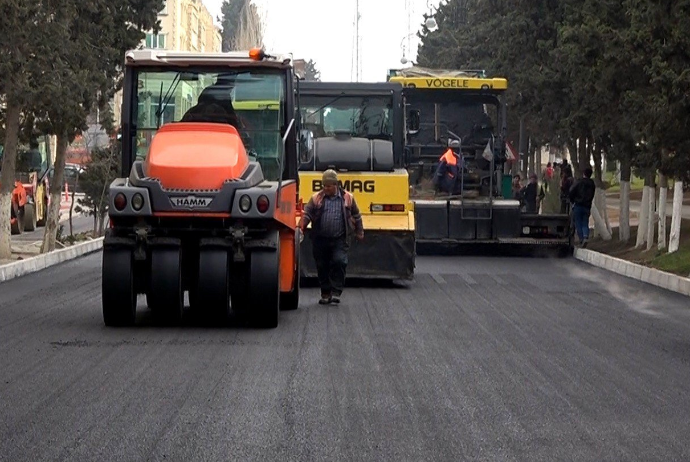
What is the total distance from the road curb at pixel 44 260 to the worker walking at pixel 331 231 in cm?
635

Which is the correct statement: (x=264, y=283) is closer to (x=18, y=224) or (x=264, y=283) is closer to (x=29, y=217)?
(x=18, y=224)

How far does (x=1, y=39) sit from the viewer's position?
23.0 metres

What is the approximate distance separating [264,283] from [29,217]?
96.3ft

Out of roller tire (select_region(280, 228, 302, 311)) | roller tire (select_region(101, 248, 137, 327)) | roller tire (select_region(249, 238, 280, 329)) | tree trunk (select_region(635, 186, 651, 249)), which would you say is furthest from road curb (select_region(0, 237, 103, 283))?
tree trunk (select_region(635, 186, 651, 249))

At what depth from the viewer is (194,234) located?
14.1m

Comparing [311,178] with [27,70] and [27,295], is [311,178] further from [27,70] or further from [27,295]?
[27,70]

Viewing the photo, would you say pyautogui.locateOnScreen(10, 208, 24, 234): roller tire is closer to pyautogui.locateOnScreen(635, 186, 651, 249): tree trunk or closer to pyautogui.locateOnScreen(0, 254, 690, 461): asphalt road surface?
pyautogui.locateOnScreen(635, 186, 651, 249): tree trunk

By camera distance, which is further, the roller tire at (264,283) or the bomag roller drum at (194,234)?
the roller tire at (264,283)

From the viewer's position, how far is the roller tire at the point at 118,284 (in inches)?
540

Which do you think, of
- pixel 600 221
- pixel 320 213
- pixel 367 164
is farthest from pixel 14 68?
pixel 600 221

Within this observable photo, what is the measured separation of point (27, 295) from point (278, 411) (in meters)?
9.79

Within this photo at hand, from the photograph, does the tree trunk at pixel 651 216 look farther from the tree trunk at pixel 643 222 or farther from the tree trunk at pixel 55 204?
the tree trunk at pixel 55 204

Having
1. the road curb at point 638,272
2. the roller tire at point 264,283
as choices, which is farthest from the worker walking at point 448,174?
the roller tire at point 264,283

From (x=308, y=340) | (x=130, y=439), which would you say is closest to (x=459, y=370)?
(x=308, y=340)
